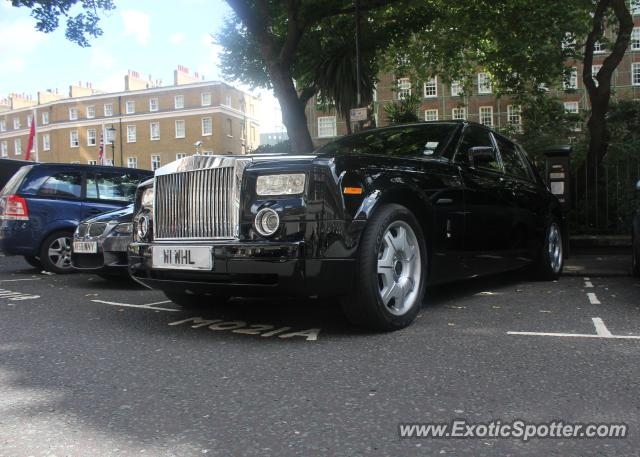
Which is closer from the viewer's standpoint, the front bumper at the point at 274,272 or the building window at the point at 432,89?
the front bumper at the point at 274,272

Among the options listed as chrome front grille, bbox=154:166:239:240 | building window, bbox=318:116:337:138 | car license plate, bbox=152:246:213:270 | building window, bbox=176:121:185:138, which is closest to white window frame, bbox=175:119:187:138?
building window, bbox=176:121:185:138

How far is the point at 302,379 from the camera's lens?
2.93 m

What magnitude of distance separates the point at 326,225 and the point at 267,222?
0.37 meters

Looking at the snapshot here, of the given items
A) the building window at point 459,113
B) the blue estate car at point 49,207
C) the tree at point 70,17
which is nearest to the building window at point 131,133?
the building window at point 459,113

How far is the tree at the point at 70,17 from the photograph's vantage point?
13070mm

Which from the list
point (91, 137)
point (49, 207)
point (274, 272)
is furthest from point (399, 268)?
point (91, 137)

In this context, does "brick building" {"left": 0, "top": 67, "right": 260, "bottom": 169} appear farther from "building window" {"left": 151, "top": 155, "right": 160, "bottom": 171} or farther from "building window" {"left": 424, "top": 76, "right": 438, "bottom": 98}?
"building window" {"left": 424, "top": 76, "right": 438, "bottom": 98}

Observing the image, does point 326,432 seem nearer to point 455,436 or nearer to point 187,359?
point 455,436

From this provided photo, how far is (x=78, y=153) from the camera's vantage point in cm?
7138

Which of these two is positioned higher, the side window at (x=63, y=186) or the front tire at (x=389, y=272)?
the side window at (x=63, y=186)

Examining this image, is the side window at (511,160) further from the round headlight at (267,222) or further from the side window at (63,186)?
the side window at (63,186)

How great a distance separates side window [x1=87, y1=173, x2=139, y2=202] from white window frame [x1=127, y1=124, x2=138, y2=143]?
6238cm

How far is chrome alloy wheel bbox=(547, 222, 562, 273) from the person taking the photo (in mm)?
6793

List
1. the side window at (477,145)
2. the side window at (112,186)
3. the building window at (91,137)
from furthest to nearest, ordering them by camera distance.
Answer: the building window at (91,137), the side window at (112,186), the side window at (477,145)
